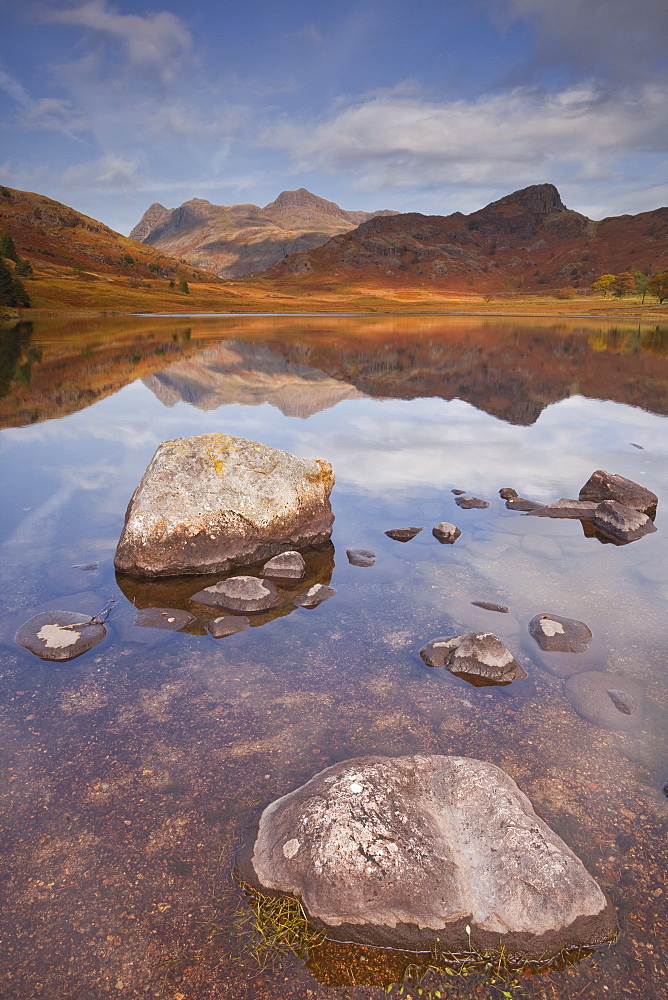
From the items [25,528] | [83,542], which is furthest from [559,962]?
[25,528]

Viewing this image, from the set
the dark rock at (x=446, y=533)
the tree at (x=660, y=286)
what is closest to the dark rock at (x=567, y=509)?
the dark rock at (x=446, y=533)

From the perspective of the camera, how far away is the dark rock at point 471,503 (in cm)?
1515

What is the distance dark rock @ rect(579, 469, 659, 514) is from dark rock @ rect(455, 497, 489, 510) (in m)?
3.23

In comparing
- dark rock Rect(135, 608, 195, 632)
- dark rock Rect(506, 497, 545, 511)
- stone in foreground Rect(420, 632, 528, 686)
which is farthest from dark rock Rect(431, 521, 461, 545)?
dark rock Rect(135, 608, 195, 632)

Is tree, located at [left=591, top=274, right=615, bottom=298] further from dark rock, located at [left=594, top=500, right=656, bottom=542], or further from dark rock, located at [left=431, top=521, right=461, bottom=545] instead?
dark rock, located at [left=431, top=521, right=461, bottom=545]

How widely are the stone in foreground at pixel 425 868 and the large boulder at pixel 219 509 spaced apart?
649cm

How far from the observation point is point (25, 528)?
45.0 feet

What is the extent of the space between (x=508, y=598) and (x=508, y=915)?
6215 mm

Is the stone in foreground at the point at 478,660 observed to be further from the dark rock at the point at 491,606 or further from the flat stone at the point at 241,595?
the flat stone at the point at 241,595

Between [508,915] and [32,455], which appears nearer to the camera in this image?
[508,915]

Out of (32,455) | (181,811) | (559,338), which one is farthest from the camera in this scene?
(559,338)

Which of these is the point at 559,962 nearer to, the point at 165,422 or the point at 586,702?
the point at 586,702

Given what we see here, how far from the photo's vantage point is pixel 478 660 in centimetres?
819

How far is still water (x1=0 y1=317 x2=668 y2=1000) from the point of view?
15.0 ft
